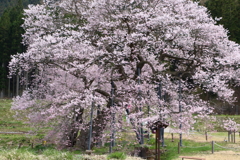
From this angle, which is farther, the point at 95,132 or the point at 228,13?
the point at 228,13

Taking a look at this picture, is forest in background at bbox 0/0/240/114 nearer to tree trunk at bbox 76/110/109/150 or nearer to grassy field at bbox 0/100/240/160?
grassy field at bbox 0/100/240/160

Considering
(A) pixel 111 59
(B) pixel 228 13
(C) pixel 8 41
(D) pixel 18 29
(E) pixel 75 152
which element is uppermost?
(B) pixel 228 13

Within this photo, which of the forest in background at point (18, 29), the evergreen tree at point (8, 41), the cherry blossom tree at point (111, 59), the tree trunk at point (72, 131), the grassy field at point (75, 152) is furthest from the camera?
the evergreen tree at point (8, 41)

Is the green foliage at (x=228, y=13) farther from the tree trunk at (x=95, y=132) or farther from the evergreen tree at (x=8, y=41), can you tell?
the evergreen tree at (x=8, y=41)

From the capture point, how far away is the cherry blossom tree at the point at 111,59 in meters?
12.8

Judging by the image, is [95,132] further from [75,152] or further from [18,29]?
[18,29]

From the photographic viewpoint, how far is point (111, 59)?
13.8 metres

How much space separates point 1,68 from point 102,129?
109ft

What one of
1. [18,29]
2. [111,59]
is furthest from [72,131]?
[18,29]

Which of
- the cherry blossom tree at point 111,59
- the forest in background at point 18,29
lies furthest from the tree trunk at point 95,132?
the forest in background at point 18,29

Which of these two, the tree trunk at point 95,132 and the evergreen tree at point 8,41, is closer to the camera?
the tree trunk at point 95,132

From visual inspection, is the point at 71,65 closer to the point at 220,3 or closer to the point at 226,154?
the point at 226,154

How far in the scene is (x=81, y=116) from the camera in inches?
546

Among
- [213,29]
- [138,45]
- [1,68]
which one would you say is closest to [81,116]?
[138,45]
